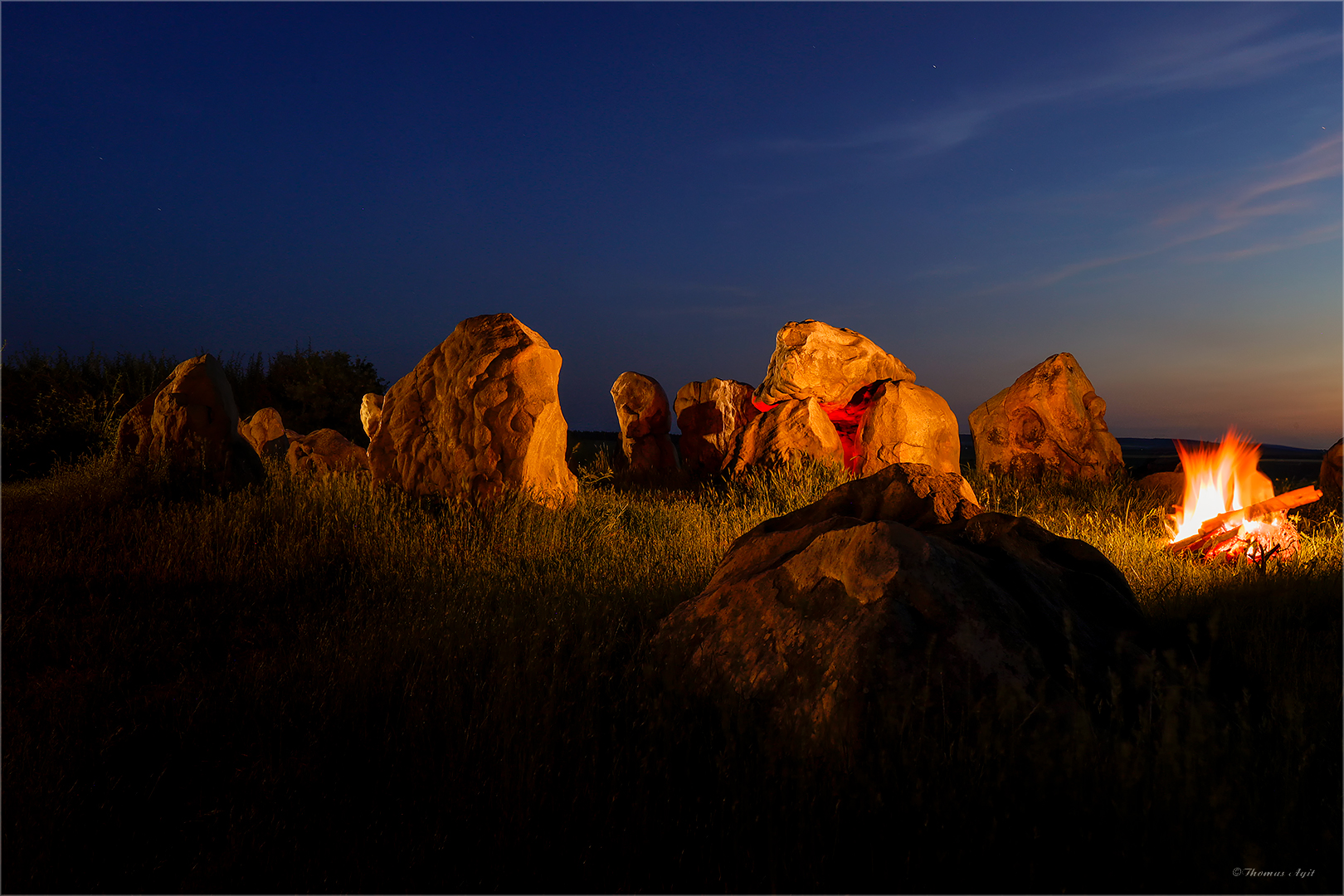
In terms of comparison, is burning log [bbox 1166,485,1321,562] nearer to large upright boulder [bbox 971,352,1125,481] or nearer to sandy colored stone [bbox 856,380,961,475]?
sandy colored stone [bbox 856,380,961,475]

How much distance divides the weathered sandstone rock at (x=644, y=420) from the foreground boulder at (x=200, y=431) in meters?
7.39

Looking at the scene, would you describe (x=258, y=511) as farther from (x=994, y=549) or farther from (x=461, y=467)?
(x=994, y=549)

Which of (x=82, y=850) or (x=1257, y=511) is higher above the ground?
(x=1257, y=511)

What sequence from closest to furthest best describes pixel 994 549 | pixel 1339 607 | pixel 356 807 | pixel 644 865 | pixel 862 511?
pixel 644 865, pixel 356 807, pixel 994 549, pixel 862 511, pixel 1339 607

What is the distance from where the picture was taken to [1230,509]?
22.6ft

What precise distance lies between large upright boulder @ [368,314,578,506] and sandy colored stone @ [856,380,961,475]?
5.73m

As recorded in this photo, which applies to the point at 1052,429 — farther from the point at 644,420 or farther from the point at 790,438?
the point at 644,420

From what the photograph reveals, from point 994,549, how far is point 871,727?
1.41 m

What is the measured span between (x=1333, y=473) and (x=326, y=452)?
15.0 m

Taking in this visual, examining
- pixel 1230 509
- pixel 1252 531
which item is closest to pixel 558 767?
pixel 1252 531

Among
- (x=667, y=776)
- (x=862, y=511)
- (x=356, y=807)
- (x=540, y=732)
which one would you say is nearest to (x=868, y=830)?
(x=667, y=776)

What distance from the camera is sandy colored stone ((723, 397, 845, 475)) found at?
442 inches

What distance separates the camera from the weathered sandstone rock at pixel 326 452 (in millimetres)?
11188

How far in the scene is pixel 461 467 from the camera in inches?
296
